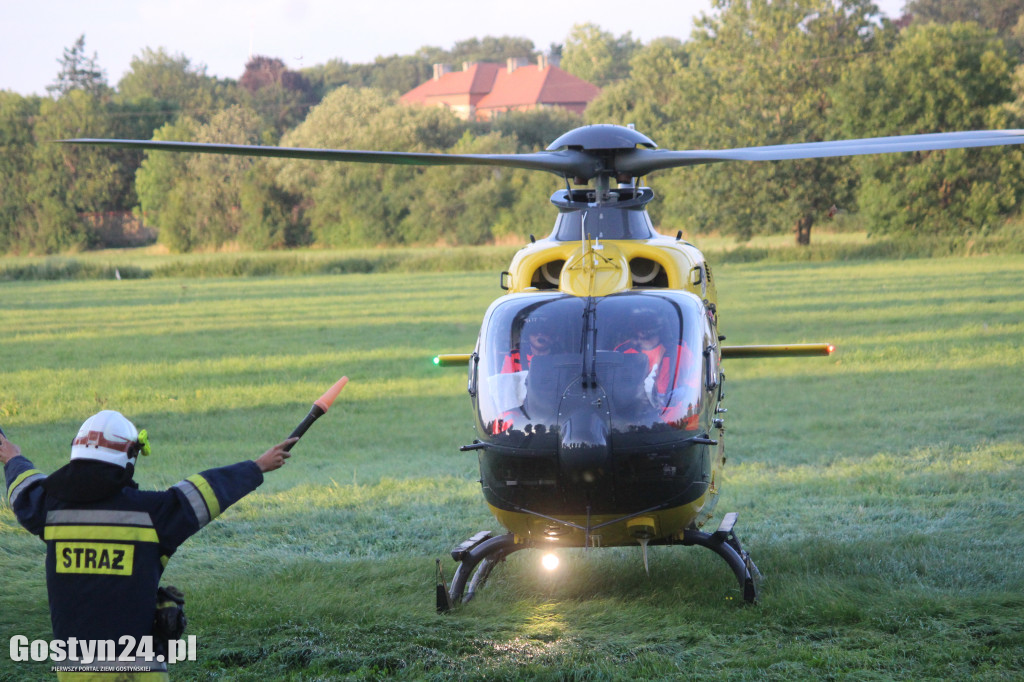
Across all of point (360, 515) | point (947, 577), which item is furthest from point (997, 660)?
point (360, 515)

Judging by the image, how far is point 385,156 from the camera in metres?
5.90

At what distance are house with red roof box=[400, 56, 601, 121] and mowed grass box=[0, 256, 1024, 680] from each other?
218 feet

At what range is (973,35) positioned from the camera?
127ft

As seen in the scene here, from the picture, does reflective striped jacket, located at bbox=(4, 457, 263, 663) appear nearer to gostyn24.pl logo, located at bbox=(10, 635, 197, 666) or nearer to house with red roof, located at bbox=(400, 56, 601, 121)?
gostyn24.pl logo, located at bbox=(10, 635, 197, 666)

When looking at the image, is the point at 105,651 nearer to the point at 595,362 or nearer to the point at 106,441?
the point at 106,441

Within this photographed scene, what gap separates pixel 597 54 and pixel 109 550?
10429 cm

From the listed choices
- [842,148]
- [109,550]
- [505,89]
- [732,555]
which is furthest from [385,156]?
[505,89]

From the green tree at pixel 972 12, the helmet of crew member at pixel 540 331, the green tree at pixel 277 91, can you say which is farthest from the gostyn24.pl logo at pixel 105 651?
the green tree at pixel 277 91

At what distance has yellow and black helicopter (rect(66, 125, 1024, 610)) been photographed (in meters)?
5.32

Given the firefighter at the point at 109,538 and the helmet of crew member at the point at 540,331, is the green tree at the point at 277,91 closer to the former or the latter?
the helmet of crew member at the point at 540,331

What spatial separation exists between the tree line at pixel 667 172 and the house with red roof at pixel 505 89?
28.7m

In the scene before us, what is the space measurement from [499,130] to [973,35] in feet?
79.4

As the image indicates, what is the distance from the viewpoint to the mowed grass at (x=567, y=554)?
5.53 meters

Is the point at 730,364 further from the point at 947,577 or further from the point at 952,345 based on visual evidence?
the point at 947,577
